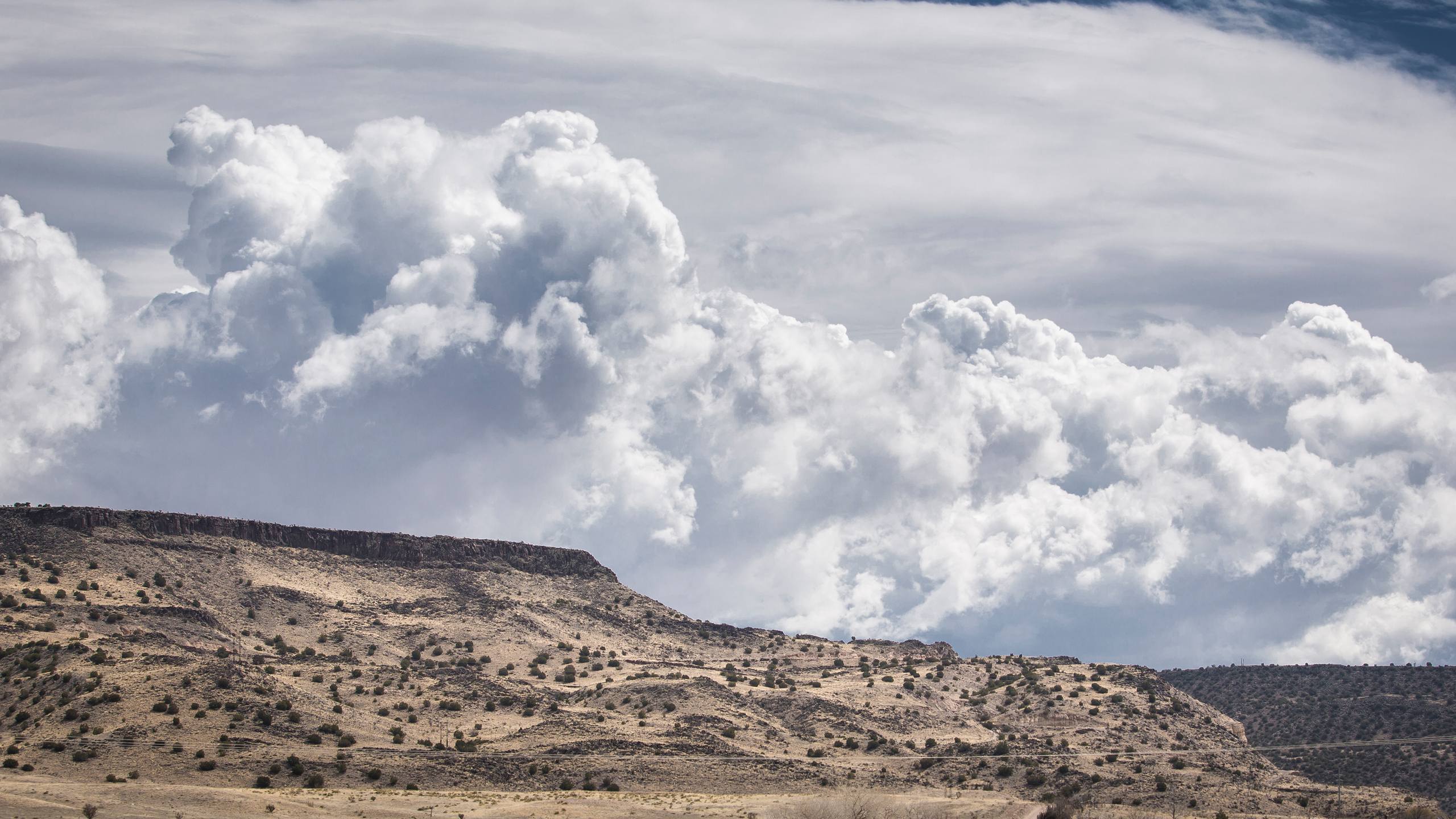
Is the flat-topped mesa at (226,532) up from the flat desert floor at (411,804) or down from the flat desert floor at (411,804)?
up

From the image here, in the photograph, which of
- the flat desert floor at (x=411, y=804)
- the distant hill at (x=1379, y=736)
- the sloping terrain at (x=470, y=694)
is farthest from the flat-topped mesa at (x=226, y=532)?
the distant hill at (x=1379, y=736)

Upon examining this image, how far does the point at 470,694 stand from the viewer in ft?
502

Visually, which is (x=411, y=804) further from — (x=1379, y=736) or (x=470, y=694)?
(x=1379, y=736)

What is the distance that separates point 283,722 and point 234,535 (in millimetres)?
57177

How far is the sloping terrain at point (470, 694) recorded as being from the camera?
126188mm

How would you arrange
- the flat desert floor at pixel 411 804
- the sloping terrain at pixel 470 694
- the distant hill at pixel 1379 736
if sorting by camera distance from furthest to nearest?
the distant hill at pixel 1379 736 → the sloping terrain at pixel 470 694 → the flat desert floor at pixel 411 804

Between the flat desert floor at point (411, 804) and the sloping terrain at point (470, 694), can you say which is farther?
the sloping terrain at point (470, 694)

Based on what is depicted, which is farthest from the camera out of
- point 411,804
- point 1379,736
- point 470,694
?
point 1379,736

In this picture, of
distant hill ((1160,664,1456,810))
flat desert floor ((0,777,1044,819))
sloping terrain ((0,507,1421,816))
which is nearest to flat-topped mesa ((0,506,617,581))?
sloping terrain ((0,507,1421,816))

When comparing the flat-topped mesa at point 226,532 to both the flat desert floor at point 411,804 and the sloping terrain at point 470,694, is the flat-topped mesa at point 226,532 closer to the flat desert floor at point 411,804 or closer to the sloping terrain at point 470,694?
the sloping terrain at point 470,694

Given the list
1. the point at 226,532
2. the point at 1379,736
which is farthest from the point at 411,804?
the point at 1379,736

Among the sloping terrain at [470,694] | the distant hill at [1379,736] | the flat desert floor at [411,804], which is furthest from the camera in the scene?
the distant hill at [1379,736]

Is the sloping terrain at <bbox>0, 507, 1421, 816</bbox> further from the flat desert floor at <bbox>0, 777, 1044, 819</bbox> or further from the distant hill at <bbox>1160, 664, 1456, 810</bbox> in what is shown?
the distant hill at <bbox>1160, 664, 1456, 810</bbox>

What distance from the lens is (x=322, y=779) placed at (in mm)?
121688
